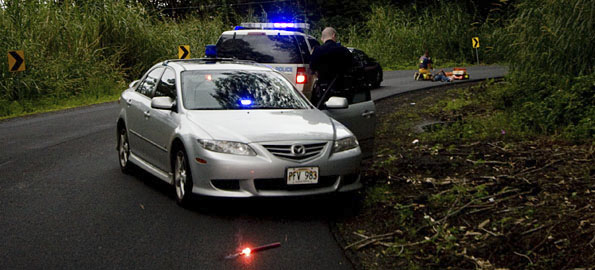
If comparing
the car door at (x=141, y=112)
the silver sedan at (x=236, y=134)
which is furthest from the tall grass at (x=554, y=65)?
the car door at (x=141, y=112)

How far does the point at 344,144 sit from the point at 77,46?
21479 millimetres

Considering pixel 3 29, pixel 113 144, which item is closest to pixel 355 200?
pixel 113 144

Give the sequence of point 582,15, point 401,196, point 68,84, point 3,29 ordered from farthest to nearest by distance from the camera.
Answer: point 68,84 → point 3,29 → point 582,15 → point 401,196

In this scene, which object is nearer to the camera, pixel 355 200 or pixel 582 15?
pixel 355 200

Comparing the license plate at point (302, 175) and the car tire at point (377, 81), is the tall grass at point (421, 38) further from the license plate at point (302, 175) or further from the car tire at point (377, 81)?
the license plate at point (302, 175)

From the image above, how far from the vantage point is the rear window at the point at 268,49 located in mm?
15883

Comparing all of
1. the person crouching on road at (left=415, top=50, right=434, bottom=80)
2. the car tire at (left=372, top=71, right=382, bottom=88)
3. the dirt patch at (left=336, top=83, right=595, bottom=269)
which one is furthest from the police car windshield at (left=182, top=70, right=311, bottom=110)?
the person crouching on road at (left=415, top=50, right=434, bottom=80)

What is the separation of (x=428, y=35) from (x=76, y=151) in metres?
37.2

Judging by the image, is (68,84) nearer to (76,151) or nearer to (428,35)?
(76,151)

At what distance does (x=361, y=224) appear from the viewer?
7637mm

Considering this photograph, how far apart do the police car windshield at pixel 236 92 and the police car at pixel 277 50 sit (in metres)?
6.19

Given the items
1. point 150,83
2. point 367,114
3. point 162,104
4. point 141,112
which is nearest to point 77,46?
point 150,83

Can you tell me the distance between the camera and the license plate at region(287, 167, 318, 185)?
7660 mm

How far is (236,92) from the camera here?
9086 millimetres
